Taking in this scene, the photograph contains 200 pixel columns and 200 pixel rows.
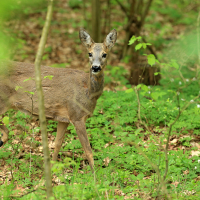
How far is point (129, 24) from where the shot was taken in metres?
10.2

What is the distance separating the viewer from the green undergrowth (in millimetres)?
3732

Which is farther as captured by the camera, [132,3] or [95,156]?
[132,3]

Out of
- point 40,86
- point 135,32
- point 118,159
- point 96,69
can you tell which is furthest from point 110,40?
point 135,32

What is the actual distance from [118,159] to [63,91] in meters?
1.48

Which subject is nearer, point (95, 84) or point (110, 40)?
point (95, 84)

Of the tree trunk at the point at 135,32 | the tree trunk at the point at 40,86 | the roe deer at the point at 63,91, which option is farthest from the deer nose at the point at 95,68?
the tree trunk at the point at 135,32

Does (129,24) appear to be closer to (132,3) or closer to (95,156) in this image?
(132,3)

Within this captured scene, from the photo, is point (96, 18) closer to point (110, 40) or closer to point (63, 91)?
point (110, 40)

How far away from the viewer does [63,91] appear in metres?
5.12

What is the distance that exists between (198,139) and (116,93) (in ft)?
7.72

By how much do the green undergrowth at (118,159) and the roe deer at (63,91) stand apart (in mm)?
379

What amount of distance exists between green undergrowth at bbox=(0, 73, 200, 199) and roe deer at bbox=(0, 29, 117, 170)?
1.24 feet

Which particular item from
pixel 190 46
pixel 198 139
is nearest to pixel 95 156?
pixel 198 139

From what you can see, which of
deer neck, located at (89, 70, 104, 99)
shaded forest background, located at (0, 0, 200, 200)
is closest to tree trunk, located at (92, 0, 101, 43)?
shaded forest background, located at (0, 0, 200, 200)
